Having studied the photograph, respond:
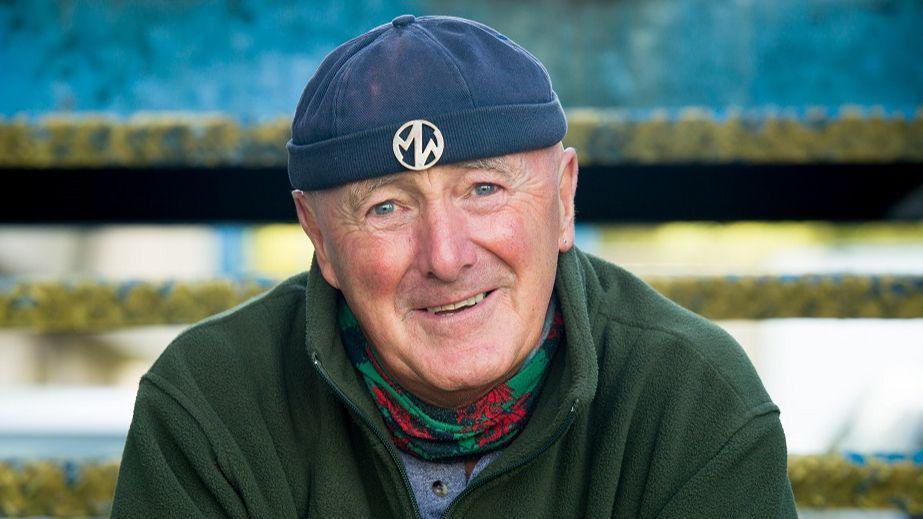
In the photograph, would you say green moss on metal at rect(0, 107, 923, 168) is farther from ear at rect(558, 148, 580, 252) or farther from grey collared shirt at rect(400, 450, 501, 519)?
grey collared shirt at rect(400, 450, 501, 519)

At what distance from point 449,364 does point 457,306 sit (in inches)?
3.2

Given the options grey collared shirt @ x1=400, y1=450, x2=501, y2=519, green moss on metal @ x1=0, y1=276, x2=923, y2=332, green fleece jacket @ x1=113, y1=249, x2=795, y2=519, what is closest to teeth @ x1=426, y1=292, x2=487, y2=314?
green fleece jacket @ x1=113, y1=249, x2=795, y2=519

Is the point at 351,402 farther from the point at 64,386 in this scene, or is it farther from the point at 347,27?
the point at 64,386

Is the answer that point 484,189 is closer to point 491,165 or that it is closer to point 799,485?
point 491,165

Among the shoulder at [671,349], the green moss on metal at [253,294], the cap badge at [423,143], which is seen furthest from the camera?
the green moss on metal at [253,294]

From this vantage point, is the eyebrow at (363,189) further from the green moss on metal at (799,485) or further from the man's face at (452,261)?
the green moss on metal at (799,485)

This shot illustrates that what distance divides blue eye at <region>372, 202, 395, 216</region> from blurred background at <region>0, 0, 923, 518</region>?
913 millimetres

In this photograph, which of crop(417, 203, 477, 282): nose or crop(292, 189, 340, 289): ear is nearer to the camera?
crop(417, 203, 477, 282): nose

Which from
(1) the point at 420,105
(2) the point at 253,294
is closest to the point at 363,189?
(1) the point at 420,105

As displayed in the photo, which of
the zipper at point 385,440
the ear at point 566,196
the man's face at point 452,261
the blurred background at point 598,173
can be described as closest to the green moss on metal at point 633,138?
the blurred background at point 598,173

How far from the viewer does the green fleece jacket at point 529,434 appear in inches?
58.1

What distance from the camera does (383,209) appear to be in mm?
1490

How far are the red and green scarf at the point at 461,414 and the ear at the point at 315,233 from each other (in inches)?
5.4

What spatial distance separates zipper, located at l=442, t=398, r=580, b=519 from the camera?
1.46 metres
